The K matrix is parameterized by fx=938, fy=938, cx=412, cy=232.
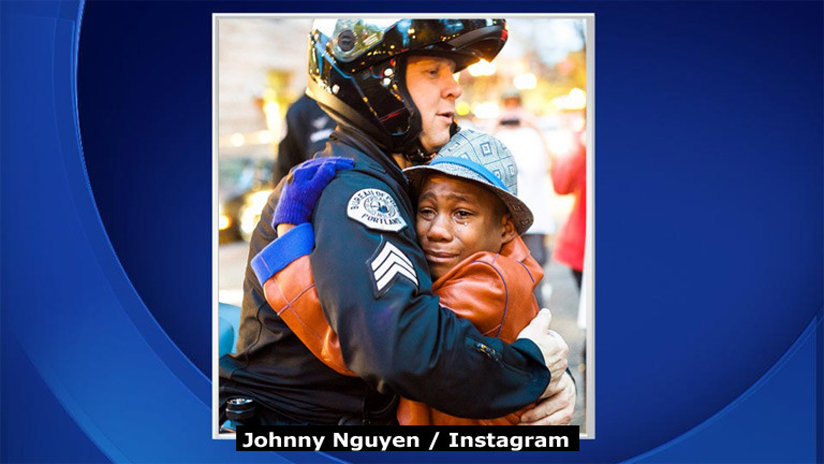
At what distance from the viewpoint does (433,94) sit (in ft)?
12.0

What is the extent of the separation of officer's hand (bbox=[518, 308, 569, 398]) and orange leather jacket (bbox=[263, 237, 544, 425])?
13 cm

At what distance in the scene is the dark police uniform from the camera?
333cm

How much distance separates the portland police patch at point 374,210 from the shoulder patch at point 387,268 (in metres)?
0.07

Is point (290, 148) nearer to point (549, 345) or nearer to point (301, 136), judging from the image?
point (301, 136)

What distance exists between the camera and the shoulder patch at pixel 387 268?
331 cm

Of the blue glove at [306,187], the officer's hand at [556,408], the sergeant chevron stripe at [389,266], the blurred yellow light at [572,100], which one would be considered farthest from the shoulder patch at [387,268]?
the blurred yellow light at [572,100]

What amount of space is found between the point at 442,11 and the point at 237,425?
194cm

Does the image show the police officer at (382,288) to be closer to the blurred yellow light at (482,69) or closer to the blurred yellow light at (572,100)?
the blurred yellow light at (482,69)

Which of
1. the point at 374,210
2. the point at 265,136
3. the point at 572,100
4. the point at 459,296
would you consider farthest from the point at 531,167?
the point at 265,136

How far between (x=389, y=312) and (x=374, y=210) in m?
0.37

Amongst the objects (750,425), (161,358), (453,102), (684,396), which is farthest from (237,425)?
(750,425)

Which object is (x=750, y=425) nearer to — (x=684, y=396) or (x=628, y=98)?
(x=684, y=396)

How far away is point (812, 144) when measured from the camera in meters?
4.07

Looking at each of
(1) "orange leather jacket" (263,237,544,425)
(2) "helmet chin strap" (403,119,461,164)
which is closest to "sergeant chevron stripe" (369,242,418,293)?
(1) "orange leather jacket" (263,237,544,425)
